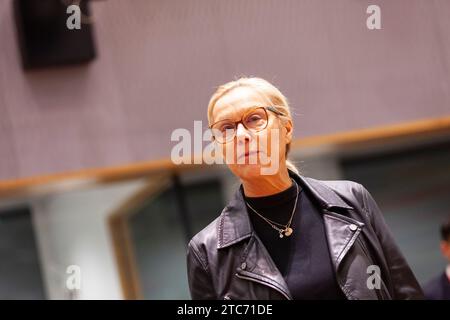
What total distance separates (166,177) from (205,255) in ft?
5.84

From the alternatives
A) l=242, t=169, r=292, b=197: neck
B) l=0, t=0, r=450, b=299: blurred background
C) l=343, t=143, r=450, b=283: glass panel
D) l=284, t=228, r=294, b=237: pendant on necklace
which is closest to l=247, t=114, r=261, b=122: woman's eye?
l=242, t=169, r=292, b=197: neck

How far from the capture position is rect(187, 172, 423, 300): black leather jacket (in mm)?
1518

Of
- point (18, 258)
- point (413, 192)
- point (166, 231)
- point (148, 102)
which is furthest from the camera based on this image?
point (413, 192)

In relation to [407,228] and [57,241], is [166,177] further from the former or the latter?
[407,228]

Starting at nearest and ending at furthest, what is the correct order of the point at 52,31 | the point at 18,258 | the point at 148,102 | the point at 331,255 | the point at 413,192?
the point at 331,255 → the point at 52,31 → the point at 148,102 → the point at 18,258 → the point at 413,192

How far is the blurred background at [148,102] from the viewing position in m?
2.70

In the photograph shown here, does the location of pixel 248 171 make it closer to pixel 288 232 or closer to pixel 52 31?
pixel 288 232

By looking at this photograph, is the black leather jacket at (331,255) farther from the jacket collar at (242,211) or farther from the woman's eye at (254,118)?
the woman's eye at (254,118)

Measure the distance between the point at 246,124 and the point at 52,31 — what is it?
55.2 inches

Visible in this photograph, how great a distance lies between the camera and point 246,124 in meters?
1.57

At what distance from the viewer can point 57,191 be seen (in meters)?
3.11

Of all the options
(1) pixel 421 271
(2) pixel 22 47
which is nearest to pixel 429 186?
(1) pixel 421 271

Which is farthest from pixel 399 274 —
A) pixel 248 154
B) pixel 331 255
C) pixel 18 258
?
pixel 18 258

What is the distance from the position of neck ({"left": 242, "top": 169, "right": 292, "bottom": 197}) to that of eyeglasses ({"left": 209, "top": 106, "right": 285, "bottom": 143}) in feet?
0.32
